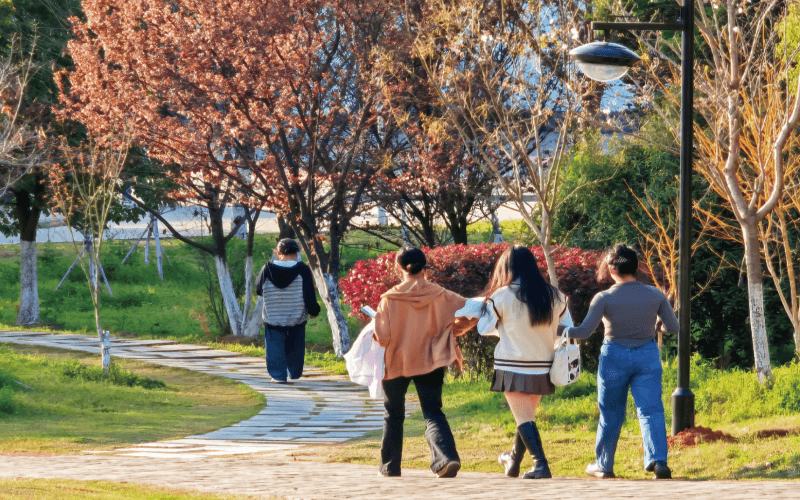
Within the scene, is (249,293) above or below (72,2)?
below

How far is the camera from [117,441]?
896cm

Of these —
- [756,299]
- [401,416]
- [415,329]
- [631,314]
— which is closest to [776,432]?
[756,299]

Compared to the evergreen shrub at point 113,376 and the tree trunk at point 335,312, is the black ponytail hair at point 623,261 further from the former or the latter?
the tree trunk at point 335,312

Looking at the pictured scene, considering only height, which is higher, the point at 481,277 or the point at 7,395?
the point at 481,277

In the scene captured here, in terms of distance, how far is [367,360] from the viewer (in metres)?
6.48

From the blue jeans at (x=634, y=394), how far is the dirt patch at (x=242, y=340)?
13617 millimetres

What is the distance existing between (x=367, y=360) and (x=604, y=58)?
332 centimetres

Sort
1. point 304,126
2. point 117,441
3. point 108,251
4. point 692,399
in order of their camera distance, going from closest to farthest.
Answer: point 692,399 → point 117,441 → point 304,126 → point 108,251

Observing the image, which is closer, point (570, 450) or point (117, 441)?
point (570, 450)

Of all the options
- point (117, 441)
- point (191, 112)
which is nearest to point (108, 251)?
point (191, 112)

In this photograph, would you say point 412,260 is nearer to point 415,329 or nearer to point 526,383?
point 415,329

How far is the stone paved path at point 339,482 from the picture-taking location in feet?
17.8

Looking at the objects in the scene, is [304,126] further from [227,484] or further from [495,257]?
[227,484]

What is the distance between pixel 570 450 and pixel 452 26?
701cm
